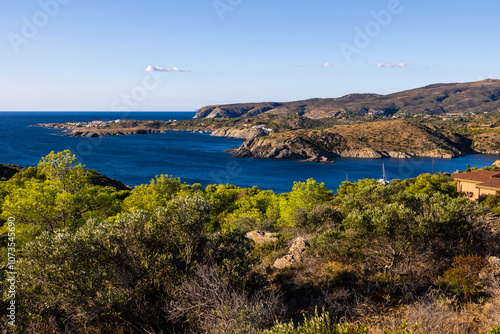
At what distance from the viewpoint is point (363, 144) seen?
14012 cm

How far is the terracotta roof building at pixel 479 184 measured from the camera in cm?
3291

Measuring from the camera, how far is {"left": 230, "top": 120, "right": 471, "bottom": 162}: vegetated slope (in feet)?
435

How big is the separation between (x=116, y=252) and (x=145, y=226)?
4.21ft

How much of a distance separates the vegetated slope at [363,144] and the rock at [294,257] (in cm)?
11051

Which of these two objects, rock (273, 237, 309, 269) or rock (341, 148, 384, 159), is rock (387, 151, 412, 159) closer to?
rock (341, 148, 384, 159)

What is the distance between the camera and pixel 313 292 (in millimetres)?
12805

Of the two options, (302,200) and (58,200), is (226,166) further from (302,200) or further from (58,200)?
(58,200)

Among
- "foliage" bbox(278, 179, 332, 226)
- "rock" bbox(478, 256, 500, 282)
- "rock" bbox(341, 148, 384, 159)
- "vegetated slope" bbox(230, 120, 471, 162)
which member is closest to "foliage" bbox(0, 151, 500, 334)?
"rock" bbox(478, 256, 500, 282)

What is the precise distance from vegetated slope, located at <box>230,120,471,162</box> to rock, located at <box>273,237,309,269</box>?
110507 mm

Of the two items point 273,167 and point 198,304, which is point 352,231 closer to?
point 198,304

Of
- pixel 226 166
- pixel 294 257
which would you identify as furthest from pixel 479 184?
pixel 226 166

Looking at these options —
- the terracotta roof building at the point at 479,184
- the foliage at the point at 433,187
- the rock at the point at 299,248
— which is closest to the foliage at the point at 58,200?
the rock at the point at 299,248

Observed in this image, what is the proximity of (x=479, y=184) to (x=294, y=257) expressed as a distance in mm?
28946

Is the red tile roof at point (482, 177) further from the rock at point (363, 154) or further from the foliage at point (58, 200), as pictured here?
the rock at point (363, 154)
